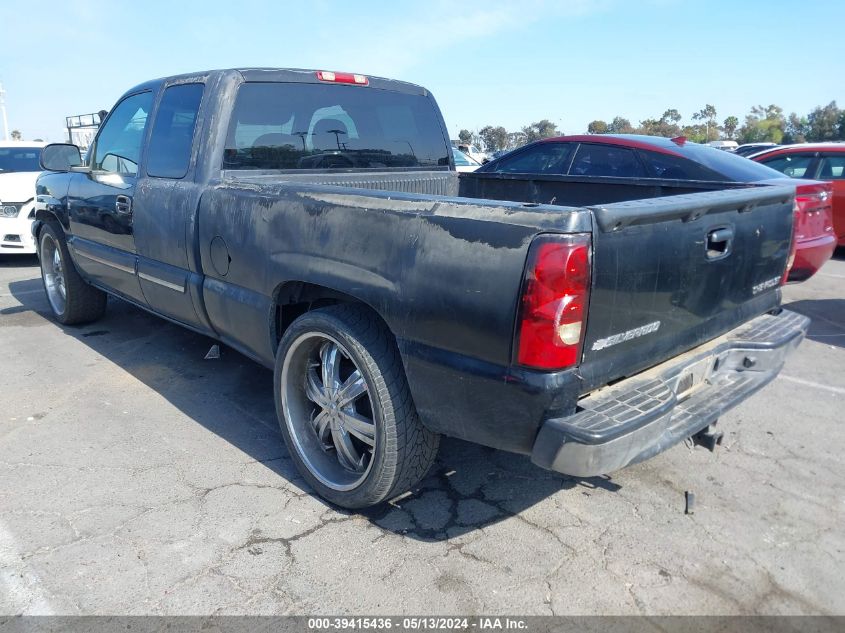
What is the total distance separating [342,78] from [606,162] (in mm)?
3561

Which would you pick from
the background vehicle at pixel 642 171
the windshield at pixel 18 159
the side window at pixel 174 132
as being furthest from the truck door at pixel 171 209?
the windshield at pixel 18 159

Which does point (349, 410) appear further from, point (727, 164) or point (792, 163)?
point (792, 163)

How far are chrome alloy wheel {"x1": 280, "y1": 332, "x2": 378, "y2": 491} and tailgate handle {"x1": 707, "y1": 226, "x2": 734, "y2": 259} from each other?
60.6 inches

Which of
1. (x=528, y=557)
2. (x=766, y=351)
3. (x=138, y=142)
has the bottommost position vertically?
(x=528, y=557)

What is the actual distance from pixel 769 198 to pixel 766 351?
Result: 2.29 feet

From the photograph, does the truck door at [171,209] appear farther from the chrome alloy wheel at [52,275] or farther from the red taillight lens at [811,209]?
the red taillight lens at [811,209]

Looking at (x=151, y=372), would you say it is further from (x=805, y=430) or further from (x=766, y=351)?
(x=805, y=430)

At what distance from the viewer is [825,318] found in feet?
20.6

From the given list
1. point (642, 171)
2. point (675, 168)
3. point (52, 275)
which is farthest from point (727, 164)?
point (52, 275)

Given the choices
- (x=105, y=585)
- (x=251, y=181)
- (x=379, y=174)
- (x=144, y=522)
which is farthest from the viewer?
(x=379, y=174)

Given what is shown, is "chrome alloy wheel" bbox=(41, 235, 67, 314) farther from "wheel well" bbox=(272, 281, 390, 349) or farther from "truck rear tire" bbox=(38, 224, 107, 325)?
"wheel well" bbox=(272, 281, 390, 349)

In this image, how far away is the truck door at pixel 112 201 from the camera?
14.2 ft

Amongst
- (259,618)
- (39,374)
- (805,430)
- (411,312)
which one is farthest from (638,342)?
(39,374)

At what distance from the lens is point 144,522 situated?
9.47ft
